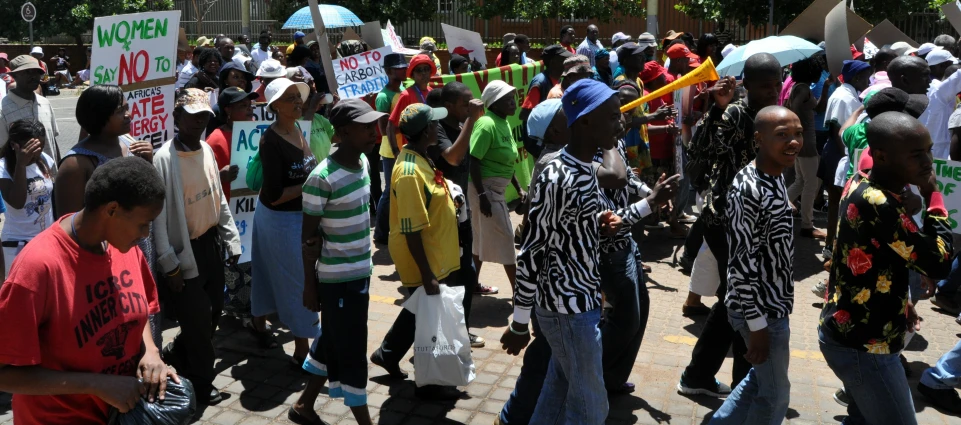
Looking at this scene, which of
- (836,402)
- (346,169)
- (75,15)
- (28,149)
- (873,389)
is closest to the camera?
(873,389)

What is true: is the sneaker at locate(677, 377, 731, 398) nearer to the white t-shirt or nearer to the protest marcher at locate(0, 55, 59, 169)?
the white t-shirt

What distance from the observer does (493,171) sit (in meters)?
7.05

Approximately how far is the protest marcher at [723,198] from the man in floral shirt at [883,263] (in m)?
1.15

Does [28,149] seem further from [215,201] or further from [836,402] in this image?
[836,402]

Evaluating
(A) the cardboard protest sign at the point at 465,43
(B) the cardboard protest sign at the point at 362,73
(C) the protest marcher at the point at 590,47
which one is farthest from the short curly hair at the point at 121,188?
(C) the protest marcher at the point at 590,47

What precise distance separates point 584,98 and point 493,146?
122 inches

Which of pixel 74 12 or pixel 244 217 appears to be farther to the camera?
pixel 74 12

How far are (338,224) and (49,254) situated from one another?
2.02 metres

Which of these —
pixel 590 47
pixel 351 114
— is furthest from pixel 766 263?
pixel 590 47

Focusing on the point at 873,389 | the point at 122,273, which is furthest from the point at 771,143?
the point at 122,273

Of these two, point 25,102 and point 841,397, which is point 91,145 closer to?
point 25,102

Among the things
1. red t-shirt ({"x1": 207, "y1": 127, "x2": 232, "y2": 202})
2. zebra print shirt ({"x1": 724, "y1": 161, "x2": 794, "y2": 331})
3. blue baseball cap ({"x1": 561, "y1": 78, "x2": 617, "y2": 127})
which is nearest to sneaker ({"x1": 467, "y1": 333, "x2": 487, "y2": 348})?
red t-shirt ({"x1": 207, "y1": 127, "x2": 232, "y2": 202})

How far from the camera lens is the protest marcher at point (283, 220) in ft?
18.3

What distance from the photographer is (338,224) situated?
15.5 ft
